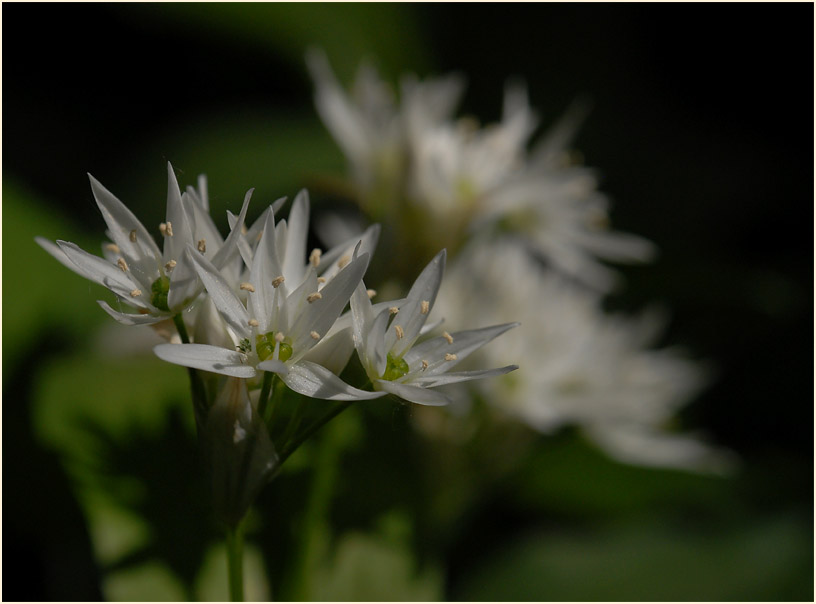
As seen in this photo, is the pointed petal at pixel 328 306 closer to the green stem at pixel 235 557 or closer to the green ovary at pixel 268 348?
the green ovary at pixel 268 348

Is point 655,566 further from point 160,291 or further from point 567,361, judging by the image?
point 160,291

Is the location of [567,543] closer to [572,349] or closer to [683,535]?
[683,535]

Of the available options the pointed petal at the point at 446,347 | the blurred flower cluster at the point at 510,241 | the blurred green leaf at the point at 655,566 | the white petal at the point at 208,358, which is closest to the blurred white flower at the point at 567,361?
the blurred flower cluster at the point at 510,241

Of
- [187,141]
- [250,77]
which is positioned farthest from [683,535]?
[250,77]

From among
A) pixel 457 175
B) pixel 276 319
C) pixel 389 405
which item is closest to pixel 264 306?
pixel 276 319

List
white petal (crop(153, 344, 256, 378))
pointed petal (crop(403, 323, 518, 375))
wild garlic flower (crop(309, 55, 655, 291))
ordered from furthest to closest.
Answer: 1. wild garlic flower (crop(309, 55, 655, 291))
2. pointed petal (crop(403, 323, 518, 375))
3. white petal (crop(153, 344, 256, 378))

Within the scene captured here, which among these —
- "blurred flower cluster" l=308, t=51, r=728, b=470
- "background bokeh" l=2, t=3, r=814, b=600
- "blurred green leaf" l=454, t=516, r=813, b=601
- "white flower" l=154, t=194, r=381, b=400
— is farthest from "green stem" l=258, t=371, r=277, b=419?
"blurred green leaf" l=454, t=516, r=813, b=601

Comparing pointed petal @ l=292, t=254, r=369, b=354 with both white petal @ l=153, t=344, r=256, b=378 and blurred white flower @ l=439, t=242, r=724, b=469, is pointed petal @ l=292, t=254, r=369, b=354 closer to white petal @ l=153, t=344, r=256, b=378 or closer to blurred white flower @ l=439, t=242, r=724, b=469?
white petal @ l=153, t=344, r=256, b=378
